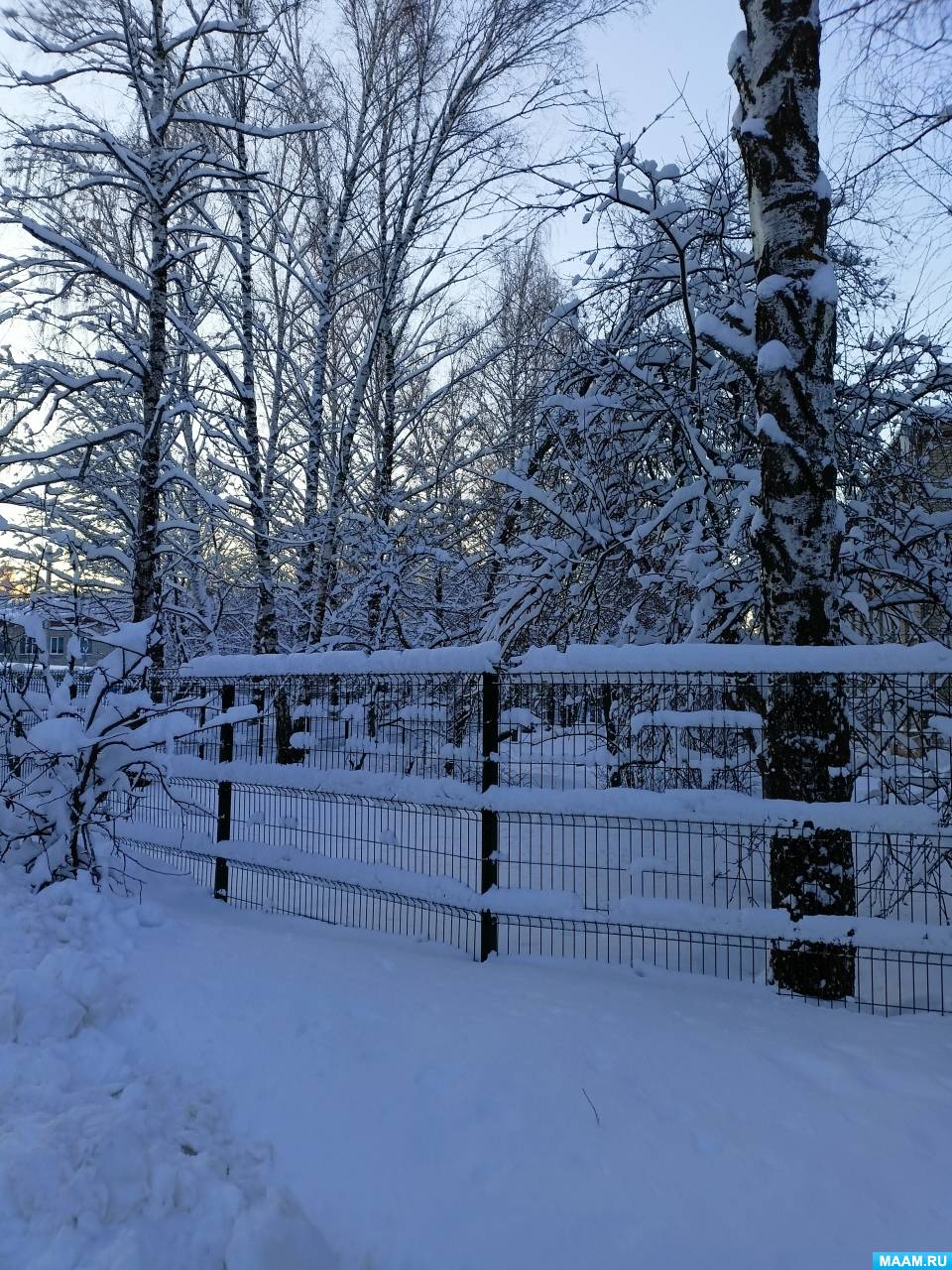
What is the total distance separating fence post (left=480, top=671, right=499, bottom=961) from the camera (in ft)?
15.0

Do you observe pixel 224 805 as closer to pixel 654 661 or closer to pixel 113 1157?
pixel 654 661

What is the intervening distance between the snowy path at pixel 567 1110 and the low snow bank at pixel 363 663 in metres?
1.65

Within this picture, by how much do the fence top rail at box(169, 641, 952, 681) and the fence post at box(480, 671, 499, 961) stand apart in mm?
140

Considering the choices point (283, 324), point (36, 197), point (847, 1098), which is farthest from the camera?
point (283, 324)

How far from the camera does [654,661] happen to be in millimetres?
4141

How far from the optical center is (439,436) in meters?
18.4

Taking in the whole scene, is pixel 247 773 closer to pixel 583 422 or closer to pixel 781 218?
pixel 583 422

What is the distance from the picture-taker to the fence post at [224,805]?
6.08 meters

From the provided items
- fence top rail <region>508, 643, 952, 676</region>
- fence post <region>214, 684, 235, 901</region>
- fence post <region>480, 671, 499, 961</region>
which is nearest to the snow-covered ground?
fence post <region>480, 671, 499, 961</region>

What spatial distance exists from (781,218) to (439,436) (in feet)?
46.7

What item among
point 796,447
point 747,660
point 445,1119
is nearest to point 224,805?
point 445,1119

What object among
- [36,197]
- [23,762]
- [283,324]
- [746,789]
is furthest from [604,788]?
[283,324]

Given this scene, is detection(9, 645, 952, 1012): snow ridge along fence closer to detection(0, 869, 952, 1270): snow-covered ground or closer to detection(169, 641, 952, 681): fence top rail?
detection(169, 641, 952, 681): fence top rail

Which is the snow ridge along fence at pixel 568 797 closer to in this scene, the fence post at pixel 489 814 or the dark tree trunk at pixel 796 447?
the fence post at pixel 489 814
